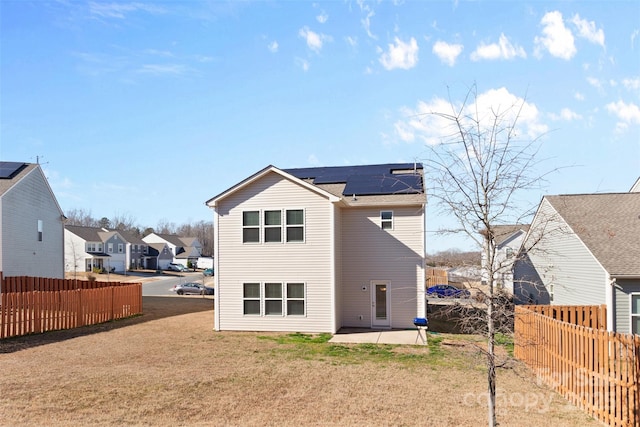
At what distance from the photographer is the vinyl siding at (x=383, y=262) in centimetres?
2034

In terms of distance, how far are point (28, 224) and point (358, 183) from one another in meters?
21.9

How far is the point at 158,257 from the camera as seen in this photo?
273ft

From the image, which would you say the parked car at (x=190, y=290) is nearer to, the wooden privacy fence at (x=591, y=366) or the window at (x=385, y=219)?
the window at (x=385, y=219)

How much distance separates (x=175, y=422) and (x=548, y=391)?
8760 millimetres

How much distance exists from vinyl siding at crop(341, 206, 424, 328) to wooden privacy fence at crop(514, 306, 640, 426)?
7440 millimetres

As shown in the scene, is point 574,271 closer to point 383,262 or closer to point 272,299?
point 383,262

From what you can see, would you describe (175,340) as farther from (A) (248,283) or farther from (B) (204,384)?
(B) (204,384)

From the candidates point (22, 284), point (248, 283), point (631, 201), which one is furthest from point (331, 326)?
point (22, 284)

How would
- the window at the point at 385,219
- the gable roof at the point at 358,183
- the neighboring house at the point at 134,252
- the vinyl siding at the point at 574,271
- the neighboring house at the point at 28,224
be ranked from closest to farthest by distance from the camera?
the vinyl siding at the point at 574,271, the gable roof at the point at 358,183, the window at the point at 385,219, the neighboring house at the point at 28,224, the neighboring house at the point at 134,252

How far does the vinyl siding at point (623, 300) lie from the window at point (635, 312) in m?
0.14

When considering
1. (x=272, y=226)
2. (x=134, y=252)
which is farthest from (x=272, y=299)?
(x=134, y=252)

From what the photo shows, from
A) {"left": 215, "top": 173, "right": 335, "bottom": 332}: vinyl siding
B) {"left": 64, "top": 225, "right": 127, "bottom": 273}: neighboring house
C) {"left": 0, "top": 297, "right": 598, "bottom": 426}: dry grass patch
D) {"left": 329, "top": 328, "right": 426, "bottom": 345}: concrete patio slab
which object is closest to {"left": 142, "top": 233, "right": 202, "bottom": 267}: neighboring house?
{"left": 64, "top": 225, "right": 127, "bottom": 273}: neighboring house

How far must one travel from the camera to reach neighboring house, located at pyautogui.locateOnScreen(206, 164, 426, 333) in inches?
747

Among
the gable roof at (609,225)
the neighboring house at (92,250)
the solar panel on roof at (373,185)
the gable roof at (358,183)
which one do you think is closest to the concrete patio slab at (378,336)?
the gable roof at (358,183)
